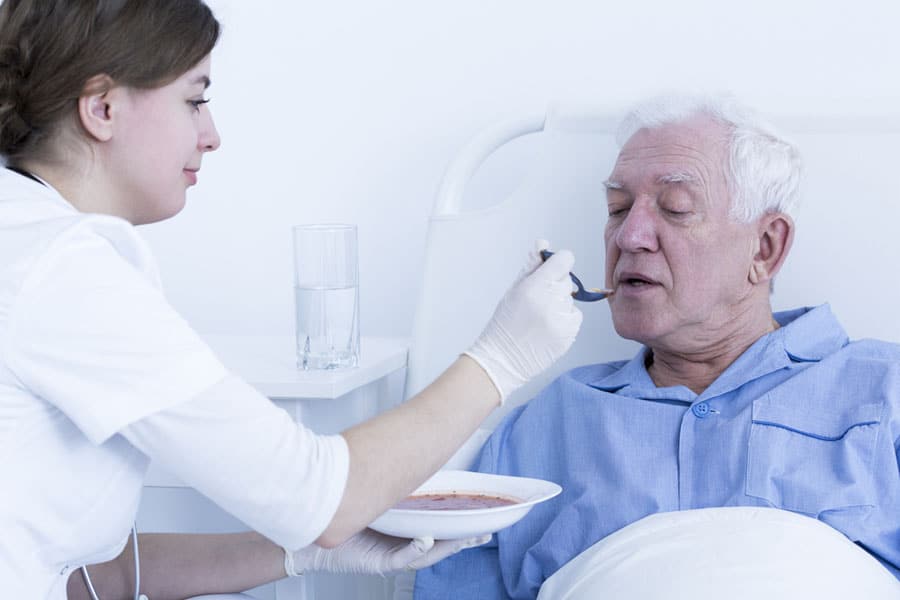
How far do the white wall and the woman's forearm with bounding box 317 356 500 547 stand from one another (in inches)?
Answer: 42.0

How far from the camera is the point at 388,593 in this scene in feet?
6.48

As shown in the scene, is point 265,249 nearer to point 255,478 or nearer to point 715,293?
point 715,293

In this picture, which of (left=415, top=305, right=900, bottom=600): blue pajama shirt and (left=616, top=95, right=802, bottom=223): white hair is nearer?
(left=415, top=305, right=900, bottom=600): blue pajama shirt

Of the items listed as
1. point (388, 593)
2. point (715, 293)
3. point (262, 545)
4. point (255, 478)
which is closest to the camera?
point (255, 478)

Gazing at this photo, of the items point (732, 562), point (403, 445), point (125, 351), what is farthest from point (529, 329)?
point (125, 351)

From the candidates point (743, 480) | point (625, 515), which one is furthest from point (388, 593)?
point (743, 480)

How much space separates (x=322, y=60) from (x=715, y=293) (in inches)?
40.9

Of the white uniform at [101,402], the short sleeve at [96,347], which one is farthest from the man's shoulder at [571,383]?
the short sleeve at [96,347]

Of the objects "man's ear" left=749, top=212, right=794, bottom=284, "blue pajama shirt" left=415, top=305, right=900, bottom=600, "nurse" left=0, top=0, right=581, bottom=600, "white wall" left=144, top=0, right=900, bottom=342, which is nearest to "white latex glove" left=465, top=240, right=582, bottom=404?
"nurse" left=0, top=0, right=581, bottom=600

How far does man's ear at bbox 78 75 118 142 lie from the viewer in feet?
3.46

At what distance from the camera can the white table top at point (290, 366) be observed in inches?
62.6

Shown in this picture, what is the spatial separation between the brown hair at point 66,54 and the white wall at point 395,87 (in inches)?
35.8

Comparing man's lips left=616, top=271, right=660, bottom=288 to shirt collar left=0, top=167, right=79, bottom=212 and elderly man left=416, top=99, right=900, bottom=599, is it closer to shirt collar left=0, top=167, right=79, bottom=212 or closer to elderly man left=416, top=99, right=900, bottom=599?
elderly man left=416, top=99, right=900, bottom=599

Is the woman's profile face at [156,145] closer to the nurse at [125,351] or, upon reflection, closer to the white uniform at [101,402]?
the nurse at [125,351]
